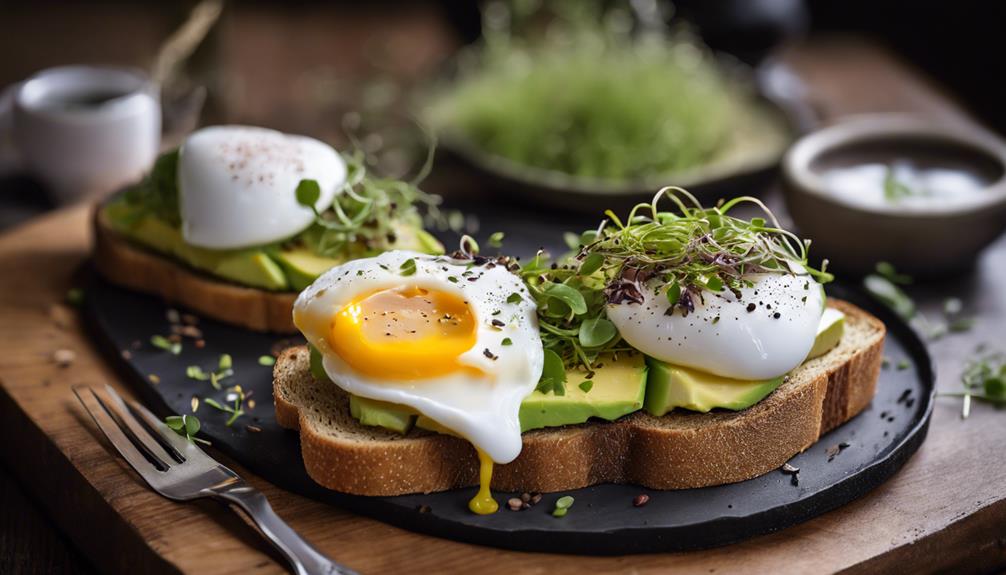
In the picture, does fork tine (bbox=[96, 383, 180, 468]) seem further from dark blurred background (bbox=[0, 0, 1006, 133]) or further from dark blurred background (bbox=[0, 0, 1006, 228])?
dark blurred background (bbox=[0, 0, 1006, 133])

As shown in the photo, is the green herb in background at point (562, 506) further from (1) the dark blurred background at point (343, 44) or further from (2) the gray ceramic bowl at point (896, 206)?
(1) the dark blurred background at point (343, 44)

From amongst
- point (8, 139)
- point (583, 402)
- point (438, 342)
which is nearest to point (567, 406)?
point (583, 402)

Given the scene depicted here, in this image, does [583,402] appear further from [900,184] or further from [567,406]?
[900,184]

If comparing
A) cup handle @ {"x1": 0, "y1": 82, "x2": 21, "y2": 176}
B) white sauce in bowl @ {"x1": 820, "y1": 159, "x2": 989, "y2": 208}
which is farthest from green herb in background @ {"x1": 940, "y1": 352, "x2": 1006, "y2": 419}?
cup handle @ {"x1": 0, "y1": 82, "x2": 21, "y2": 176}

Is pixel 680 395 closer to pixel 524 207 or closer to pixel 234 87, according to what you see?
pixel 524 207

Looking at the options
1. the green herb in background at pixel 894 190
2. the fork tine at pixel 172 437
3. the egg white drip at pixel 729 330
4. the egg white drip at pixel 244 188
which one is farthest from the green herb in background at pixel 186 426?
the green herb in background at pixel 894 190
